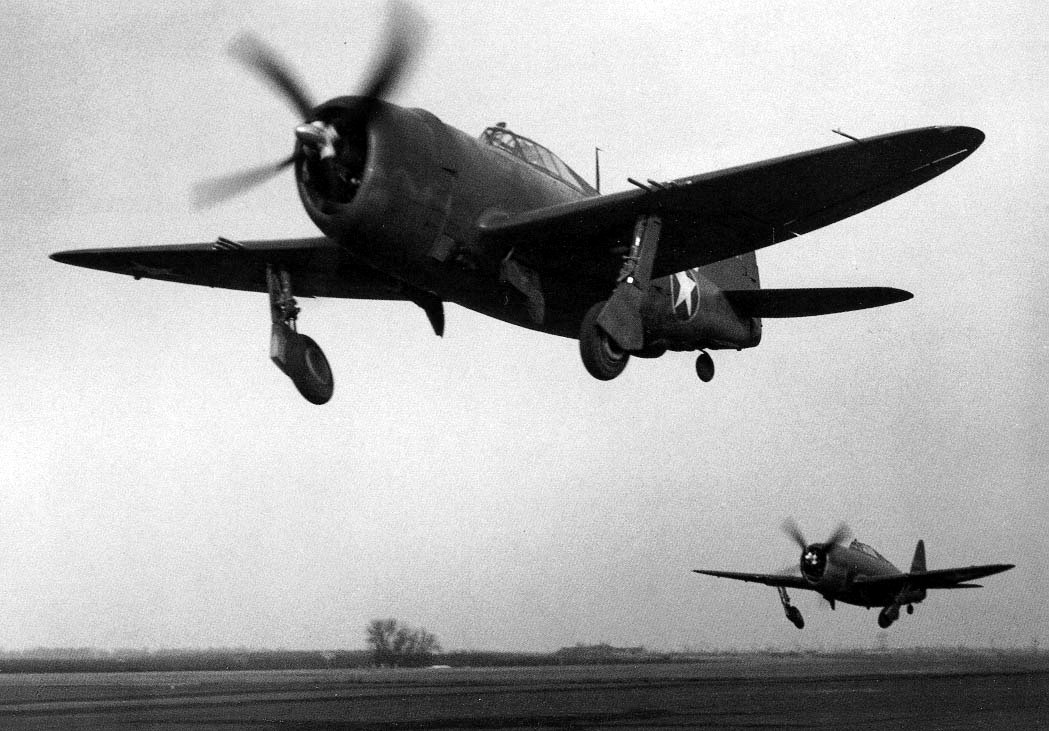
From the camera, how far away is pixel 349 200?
12492 mm

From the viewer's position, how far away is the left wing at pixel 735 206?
12.4 m

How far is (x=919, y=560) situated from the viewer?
137 ft

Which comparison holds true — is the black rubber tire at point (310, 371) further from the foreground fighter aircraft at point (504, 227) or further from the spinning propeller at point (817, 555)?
the spinning propeller at point (817, 555)

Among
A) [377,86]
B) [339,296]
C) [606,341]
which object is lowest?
[606,341]

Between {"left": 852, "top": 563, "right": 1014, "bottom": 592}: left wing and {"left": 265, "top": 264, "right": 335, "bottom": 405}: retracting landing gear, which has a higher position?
{"left": 265, "top": 264, "right": 335, "bottom": 405}: retracting landing gear

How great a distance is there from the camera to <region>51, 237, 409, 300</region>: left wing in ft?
48.5

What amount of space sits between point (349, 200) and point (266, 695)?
8.90 metres

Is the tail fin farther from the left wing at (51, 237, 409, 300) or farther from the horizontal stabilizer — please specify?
the left wing at (51, 237, 409, 300)

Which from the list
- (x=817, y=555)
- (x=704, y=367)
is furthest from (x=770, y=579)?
(x=704, y=367)

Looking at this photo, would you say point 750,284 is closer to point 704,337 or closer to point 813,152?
point 704,337

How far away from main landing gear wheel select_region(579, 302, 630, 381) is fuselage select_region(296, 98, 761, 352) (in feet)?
4.19

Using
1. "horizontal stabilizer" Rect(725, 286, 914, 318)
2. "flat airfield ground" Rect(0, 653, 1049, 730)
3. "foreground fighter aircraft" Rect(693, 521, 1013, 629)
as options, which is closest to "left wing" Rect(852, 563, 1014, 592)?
"foreground fighter aircraft" Rect(693, 521, 1013, 629)

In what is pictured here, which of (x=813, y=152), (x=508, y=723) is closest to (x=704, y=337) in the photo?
(x=813, y=152)

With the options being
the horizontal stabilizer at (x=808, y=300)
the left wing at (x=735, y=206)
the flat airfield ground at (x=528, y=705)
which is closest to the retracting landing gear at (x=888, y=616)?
the flat airfield ground at (x=528, y=705)
